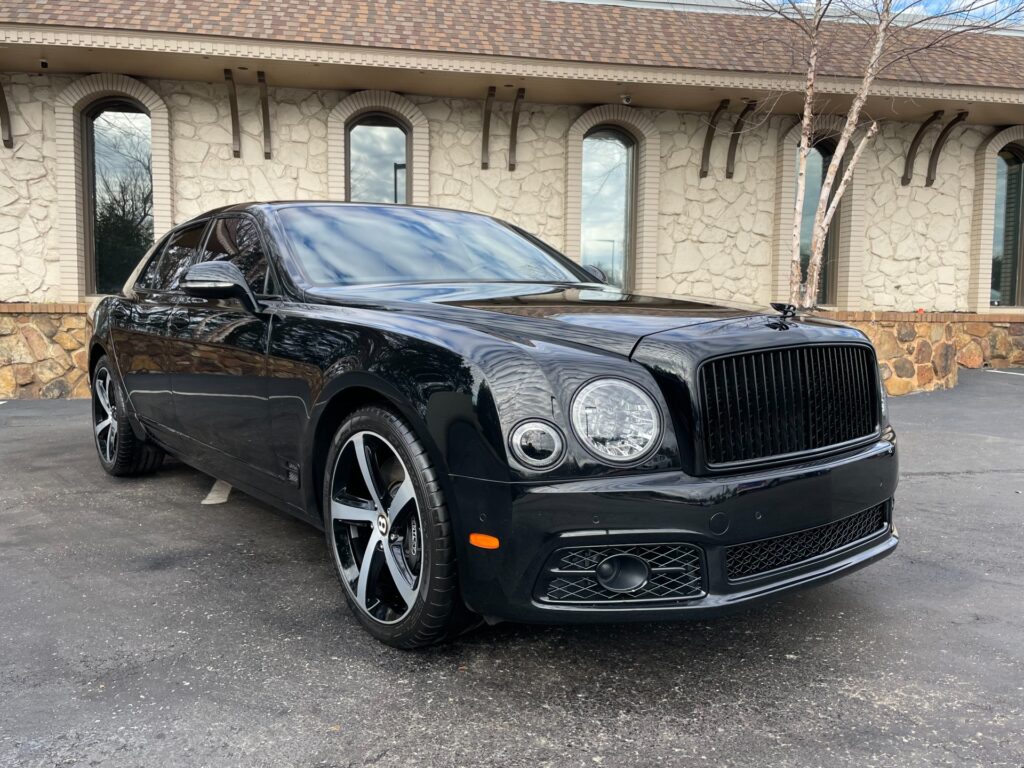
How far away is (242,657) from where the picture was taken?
101 inches

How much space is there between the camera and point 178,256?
446 centimetres

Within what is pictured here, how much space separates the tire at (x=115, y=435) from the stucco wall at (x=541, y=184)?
6.29 metres

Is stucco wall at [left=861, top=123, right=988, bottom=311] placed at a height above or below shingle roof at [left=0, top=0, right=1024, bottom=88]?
below

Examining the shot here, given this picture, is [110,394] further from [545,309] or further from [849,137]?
[849,137]

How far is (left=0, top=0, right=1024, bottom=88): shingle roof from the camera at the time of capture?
31.2ft

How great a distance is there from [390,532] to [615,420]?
2.77 ft

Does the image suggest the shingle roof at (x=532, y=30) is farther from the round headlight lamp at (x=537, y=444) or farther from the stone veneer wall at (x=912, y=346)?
the round headlight lamp at (x=537, y=444)

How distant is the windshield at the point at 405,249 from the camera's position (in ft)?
10.9

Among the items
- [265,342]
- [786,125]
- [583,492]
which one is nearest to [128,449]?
[265,342]

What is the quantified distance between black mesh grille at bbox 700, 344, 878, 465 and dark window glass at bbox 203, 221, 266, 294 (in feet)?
6.44

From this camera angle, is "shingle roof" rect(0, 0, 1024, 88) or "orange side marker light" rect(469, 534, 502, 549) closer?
"orange side marker light" rect(469, 534, 502, 549)

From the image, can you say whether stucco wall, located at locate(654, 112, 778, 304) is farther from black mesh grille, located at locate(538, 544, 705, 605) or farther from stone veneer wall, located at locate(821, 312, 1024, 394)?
black mesh grille, located at locate(538, 544, 705, 605)

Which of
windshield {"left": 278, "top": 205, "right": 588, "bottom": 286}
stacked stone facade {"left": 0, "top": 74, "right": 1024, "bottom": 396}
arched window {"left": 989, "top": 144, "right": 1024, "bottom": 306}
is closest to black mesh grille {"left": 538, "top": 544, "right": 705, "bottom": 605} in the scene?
windshield {"left": 278, "top": 205, "right": 588, "bottom": 286}

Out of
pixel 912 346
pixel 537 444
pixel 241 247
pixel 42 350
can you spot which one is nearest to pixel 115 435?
pixel 241 247
